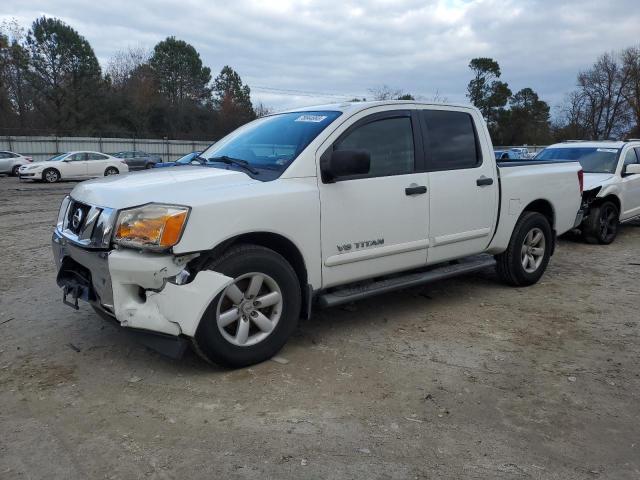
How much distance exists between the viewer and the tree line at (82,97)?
149 feet

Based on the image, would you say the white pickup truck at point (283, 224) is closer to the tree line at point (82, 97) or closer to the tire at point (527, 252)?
the tire at point (527, 252)

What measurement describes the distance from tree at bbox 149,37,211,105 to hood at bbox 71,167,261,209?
62214mm

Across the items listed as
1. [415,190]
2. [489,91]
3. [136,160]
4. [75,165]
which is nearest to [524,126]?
[489,91]

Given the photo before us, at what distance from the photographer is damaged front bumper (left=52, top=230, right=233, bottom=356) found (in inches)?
129

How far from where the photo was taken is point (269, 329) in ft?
12.3

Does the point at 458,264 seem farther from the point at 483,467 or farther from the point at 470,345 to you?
the point at 483,467

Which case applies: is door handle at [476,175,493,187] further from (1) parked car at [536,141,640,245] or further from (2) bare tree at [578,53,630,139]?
(2) bare tree at [578,53,630,139]

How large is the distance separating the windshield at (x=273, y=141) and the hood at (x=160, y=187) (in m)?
0.25

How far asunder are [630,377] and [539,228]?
2412mm

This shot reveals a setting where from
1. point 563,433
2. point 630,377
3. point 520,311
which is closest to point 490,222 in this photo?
point 520,311

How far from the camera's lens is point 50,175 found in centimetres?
2331

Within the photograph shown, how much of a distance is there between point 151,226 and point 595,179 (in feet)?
26.4

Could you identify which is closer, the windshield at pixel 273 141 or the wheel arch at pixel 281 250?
the wheel arch at pixel 281 250

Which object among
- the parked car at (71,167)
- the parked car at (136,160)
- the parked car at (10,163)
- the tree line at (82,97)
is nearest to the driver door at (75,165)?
Answer: the parked car at (71,167)
